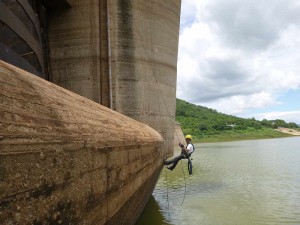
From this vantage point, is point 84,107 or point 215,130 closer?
point 84,107


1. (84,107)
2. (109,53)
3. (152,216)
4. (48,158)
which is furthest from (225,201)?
(48,158)

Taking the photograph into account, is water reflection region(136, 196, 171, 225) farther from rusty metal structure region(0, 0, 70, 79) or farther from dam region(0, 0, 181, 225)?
rusty metal structure region(0, 0, 70, 79)

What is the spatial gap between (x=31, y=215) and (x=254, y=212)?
8.48 metres

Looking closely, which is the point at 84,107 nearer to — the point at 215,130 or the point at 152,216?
the point at 152,216

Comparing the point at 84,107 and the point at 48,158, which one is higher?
the point at 84,107

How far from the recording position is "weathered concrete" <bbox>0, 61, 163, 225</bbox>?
162cm

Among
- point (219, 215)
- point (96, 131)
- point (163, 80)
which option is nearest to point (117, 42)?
point (163, 80)

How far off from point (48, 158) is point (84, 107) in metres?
1.39

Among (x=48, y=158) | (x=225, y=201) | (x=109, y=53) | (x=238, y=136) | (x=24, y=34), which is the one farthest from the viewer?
(x=238, y=136)

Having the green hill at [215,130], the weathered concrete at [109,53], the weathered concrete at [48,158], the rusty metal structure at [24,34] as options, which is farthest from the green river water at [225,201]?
the green hill at [215,130]

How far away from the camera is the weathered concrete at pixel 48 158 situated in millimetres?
1623

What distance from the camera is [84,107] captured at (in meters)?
3.25

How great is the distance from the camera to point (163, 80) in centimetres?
1675

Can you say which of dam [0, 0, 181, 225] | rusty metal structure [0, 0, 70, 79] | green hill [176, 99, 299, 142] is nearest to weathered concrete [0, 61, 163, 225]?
dam [0, 0, 181, 225]
